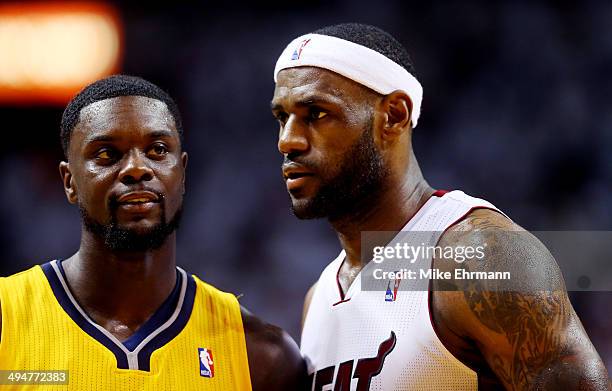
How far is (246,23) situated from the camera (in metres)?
7.00

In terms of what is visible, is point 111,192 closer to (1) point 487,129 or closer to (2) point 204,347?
(2) point 204,347

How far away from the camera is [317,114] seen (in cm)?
310

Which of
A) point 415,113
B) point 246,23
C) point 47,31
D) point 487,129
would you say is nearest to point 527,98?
point 487,129

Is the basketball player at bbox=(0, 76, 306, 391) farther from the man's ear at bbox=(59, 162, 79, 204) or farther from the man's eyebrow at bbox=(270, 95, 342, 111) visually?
the man's eyebrow at bbox=(270, 95, 342, 111)

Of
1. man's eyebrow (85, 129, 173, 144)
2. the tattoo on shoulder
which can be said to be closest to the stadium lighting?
man's eyebrow (85, 129, 173, 144)

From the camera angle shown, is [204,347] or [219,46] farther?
[219,46]

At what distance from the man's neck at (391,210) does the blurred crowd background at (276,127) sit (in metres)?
3.19

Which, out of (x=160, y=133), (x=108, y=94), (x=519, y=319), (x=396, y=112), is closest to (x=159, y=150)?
(x=160, y=133)

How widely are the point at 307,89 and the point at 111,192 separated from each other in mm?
811

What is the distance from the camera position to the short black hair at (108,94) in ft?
10.0

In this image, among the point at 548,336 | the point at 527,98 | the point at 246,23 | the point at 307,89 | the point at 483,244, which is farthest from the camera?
the point at 246,23

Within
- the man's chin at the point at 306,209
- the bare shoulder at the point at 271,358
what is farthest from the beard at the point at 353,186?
the bare shoulder at the point at 271,358

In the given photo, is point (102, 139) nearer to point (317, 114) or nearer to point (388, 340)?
point (317, 114)

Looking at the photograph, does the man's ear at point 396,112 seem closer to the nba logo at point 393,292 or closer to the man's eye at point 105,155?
the nba logo at point 393,292
